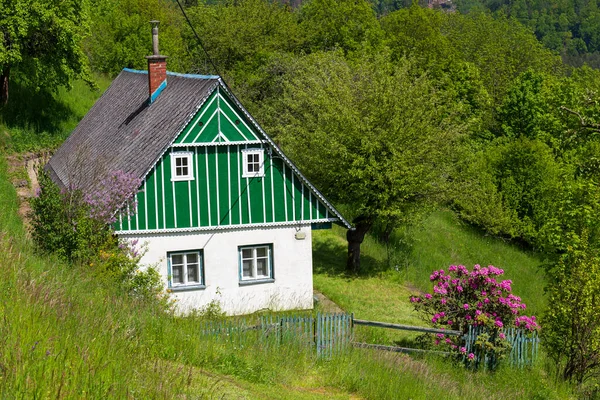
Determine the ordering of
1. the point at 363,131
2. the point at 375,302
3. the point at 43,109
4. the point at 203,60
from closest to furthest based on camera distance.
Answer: the point at 375,302, the point at 363,131, the point at 43,109, the point at 203,60

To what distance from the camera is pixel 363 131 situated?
27969 millimetres

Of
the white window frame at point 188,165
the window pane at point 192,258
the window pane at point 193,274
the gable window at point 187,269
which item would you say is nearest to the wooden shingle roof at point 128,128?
the white window frame at point 188,165

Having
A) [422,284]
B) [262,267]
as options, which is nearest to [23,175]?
[262,267]

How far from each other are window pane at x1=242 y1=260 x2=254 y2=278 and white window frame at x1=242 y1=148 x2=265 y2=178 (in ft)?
8.64

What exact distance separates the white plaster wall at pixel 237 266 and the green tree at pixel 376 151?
386 centimetres

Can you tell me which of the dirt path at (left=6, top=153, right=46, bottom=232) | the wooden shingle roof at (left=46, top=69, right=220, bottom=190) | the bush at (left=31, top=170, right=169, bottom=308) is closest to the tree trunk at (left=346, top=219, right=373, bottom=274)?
the wooden shingle roof at (left=46, top=69, right=220, bottom=190)

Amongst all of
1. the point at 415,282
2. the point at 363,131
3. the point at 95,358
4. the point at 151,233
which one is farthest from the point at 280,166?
the point at 95,358

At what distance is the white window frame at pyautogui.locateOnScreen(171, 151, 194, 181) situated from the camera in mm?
22141

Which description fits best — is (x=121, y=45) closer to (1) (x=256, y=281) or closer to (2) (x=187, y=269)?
(2) (x=187, y=269)

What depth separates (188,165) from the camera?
22.3 metres

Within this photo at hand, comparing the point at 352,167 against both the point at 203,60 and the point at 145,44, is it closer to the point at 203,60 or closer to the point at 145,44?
the point at 145,44

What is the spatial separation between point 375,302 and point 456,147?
8604mm

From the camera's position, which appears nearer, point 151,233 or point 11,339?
point 11,339

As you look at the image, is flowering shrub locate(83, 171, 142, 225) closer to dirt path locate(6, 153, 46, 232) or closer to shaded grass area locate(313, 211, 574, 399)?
dirt path locate(6, 153, 46, 232)
